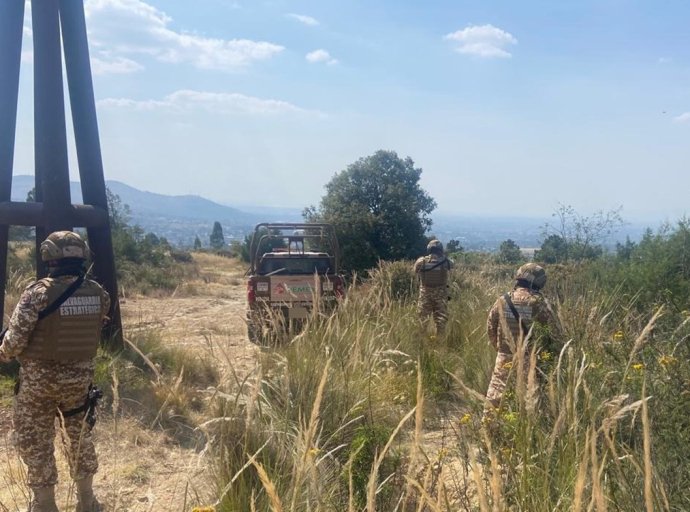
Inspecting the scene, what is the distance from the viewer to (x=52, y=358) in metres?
3.56

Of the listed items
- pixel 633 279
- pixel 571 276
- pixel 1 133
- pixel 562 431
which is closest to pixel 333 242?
pixel 571 276

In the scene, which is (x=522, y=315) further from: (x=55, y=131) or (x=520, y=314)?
(x=55, y=131)

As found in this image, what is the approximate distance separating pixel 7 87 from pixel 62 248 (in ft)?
11.2

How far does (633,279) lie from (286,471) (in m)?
6.46

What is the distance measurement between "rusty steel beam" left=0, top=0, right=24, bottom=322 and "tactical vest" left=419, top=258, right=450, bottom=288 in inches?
202

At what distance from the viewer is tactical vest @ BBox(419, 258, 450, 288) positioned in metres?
8.38

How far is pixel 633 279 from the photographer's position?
798cm

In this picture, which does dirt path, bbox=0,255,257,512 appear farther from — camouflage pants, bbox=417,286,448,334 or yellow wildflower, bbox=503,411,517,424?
camouflage pants, bbox=417,286,448,334

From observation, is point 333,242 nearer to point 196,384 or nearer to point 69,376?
point 196,384

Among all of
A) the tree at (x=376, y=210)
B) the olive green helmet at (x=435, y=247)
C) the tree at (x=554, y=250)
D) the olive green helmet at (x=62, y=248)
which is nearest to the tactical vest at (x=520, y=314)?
the olive green helmet at (x=62, y=248)

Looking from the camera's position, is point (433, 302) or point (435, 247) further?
point (435, 247)

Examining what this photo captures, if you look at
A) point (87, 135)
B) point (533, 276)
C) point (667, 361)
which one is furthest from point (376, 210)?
point (667, 361)

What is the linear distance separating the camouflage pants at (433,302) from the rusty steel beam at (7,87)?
4965 mm

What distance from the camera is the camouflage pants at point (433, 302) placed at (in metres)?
8.12
